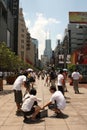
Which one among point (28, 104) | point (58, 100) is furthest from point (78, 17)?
point (28, 104)

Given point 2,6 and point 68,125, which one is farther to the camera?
point 2,6

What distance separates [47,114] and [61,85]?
19.0 ft

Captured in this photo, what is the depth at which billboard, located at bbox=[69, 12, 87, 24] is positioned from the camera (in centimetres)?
7650

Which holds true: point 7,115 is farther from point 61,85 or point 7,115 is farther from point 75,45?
point 75,45

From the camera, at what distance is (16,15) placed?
14675 centimetres

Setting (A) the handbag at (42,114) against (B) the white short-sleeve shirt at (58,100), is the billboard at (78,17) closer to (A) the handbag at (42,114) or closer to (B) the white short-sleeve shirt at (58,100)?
(B) the white short-sleeve shirt at (58,100)

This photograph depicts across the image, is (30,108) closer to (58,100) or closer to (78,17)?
(58,100)

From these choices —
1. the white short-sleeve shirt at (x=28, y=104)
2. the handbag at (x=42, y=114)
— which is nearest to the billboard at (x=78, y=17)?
the handbag at (x=42, y=114)

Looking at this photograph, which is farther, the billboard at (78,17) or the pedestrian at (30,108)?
the billboard at (78,17)

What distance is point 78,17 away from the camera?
252ft

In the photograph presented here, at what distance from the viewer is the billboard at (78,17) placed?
76.5 meters

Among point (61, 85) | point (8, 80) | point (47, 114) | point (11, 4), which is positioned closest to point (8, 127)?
point (47, 114)

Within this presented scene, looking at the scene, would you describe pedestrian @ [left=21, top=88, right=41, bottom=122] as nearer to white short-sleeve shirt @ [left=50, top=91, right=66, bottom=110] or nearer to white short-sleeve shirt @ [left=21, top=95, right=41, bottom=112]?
white short-sleeve shirt @ [left=21, top=95, right=41, bottom=112]

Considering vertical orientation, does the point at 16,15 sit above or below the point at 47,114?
above
